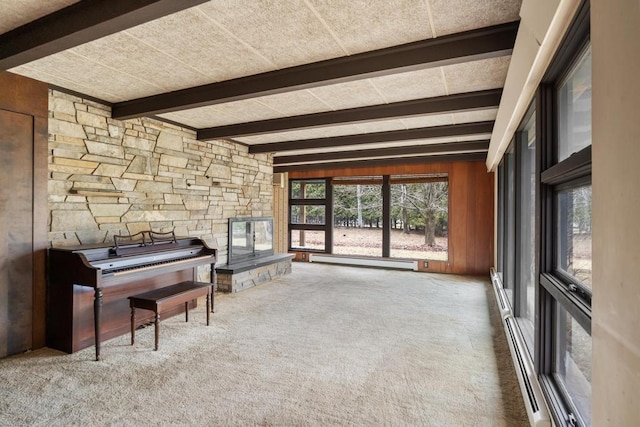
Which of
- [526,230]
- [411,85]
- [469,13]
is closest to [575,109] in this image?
[469,13]

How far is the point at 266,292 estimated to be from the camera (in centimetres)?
523

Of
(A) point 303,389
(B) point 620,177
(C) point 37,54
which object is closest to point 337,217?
(A) point 303,389

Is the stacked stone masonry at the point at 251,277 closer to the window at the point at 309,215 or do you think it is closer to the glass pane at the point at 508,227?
the window at the point at 309,215

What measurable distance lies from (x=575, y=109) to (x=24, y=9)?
125 inches

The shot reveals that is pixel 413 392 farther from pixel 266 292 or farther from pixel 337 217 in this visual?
pixel 337 217

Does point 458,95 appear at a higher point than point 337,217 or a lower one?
higher

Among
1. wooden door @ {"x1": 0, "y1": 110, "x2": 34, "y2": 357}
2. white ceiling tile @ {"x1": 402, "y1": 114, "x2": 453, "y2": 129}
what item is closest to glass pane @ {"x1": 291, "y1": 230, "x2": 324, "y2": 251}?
white ceiling tile @ {"x1": 402, "y1": 114, "x2": 453, "y2": 129}

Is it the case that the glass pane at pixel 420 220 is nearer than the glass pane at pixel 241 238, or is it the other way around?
the glass pane at pixel 241 238

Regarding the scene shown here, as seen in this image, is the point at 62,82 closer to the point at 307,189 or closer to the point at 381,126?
the point at 381,126

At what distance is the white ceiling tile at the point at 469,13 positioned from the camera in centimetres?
187

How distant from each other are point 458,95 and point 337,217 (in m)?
5.16

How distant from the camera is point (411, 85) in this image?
3090 mm

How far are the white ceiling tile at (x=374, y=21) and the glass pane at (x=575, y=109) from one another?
2.85 ft

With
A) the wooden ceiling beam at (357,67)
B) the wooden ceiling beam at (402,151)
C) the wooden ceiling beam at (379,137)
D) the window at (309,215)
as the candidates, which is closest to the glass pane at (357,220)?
the window at (309,215)
